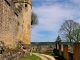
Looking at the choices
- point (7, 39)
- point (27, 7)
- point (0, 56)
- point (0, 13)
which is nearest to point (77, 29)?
point (27, 7)

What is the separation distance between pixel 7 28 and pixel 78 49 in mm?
6974

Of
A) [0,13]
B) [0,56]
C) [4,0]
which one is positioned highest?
[4,0]

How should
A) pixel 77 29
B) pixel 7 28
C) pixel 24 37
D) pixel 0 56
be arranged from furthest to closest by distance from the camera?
pixel 77 29 < pixel 24 37 < pixel 7 28 < pixel 0 56

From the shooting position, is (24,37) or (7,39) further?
(24,37)

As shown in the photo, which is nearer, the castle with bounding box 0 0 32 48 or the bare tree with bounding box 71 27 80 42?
the castle with bounding box 0 0 32 48

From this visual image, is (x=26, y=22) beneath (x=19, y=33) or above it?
above

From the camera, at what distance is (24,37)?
26375 millimetres

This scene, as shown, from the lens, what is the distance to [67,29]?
42.0 meters

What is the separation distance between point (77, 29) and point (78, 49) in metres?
25.8

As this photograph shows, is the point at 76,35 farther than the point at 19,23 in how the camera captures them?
Yes

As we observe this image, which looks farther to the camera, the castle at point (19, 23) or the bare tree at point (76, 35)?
the bare tree at point (76, 35)

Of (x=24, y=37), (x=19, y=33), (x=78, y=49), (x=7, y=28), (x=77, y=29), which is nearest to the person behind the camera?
(x=78, y=49)

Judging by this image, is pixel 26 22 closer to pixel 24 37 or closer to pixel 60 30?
pixel 24 37

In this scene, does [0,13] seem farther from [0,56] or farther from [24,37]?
[24,37]
